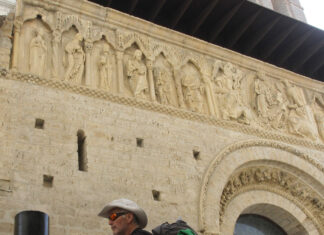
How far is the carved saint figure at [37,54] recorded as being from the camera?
6.06 m

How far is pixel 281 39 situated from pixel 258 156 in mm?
3164

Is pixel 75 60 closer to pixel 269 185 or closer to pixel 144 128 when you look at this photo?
pixel 144 128

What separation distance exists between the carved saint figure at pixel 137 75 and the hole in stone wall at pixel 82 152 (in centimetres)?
118

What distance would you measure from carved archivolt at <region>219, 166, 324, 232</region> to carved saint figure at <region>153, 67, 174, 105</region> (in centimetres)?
151

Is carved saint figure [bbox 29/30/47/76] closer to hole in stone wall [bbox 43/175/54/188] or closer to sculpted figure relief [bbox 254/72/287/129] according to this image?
hole in stone wall [bbox 43/175/54/188]

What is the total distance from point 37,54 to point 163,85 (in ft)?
6.26

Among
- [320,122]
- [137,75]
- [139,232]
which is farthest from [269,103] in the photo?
[139,232]

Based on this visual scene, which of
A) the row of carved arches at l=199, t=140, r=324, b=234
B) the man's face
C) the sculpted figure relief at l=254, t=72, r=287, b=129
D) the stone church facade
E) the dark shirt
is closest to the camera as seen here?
the dark shirt

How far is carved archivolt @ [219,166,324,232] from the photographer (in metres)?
6.93

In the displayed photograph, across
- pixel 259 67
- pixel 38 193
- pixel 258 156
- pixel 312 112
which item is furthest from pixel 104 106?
pixel 312 112

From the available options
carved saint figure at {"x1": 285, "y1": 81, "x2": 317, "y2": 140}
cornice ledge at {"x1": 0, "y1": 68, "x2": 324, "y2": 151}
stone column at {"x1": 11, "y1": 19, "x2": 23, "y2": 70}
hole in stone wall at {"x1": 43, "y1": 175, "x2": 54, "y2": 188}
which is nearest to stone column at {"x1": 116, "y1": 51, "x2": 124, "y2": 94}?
cornice ledge at {"x1": 0, "y1": 68, "x2": 324, "y2": 151}

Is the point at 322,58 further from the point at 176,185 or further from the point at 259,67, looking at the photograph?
the point at 176,185

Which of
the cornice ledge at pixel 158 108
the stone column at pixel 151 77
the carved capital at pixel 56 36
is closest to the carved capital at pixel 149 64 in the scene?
the stone column at pixel 151 77

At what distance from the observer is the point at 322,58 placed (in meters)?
9.70
